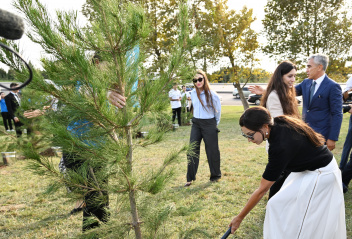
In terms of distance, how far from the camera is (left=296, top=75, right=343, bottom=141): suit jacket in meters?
3.67

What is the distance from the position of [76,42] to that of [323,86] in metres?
3.26

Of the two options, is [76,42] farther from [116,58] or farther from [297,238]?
[297,238]

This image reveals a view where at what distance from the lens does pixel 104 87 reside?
1.62 meters

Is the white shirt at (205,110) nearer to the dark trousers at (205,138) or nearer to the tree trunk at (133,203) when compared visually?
the dark trousers at (205,138)

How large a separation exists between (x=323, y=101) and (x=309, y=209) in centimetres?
208

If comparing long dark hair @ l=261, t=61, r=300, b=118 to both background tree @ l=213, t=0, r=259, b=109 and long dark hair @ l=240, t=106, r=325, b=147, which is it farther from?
background tree @ l=213, t=0, r=259, b=109

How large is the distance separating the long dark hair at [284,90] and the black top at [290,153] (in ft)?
3.35

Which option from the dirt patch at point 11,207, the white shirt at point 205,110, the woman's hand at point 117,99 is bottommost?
the dirt patch at point 11,207

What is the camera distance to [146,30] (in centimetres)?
174

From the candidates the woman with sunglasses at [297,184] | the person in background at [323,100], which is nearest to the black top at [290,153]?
the woman with sunglasses at [297,184]

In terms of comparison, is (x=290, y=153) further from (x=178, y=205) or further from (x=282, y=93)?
(x=282, y=93)

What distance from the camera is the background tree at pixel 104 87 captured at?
62.8 inches

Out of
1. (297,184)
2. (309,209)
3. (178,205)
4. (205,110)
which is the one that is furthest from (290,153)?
(205,110)

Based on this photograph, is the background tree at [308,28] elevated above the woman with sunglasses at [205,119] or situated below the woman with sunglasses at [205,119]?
above
